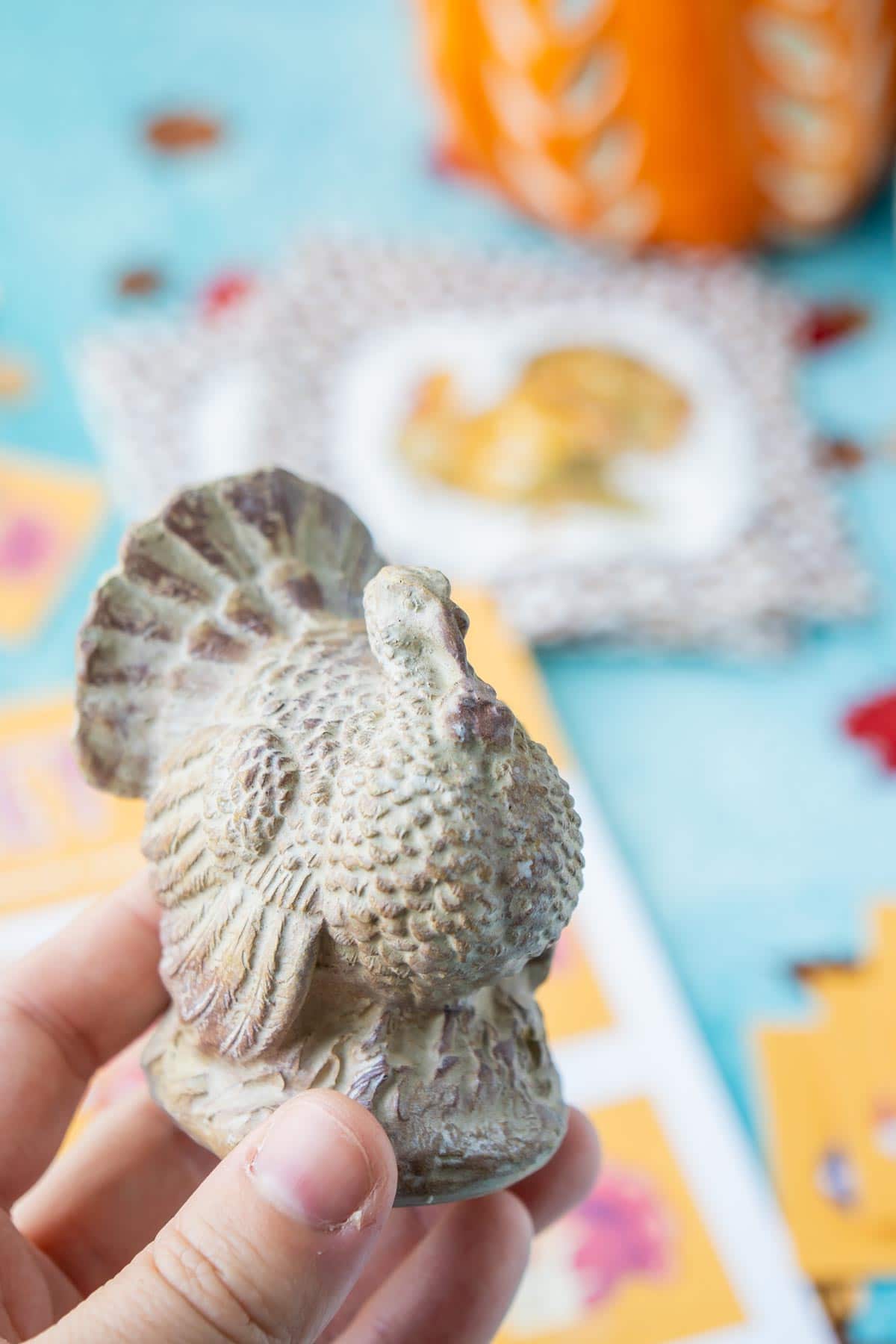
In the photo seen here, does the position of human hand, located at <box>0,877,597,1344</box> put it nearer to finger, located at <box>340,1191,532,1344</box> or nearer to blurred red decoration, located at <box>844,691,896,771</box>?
finger, located at <box>340,1191,532,1344</box>

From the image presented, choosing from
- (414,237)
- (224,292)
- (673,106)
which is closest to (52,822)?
(224,292)

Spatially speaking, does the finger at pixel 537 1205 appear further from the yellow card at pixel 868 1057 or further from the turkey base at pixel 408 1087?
the yellow card at pixel 868 1057

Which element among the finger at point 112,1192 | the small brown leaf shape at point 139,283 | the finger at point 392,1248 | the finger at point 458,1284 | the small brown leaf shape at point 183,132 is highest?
the small brown leaf shape at point 183,132

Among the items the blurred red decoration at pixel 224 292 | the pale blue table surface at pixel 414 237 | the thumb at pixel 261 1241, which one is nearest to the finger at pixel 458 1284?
the thumb at pixel 261 1241

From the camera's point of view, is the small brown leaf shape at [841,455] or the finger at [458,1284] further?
the small brown leaf shape at [841,455]

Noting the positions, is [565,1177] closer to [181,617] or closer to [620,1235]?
[620,1235]

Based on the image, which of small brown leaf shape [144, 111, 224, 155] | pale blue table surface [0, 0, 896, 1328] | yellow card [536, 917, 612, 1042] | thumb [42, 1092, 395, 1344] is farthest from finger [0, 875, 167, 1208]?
small brown leaf shape [144, 111, 224, 155]

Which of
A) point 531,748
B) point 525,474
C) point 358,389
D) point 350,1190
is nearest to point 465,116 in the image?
point 358,389
